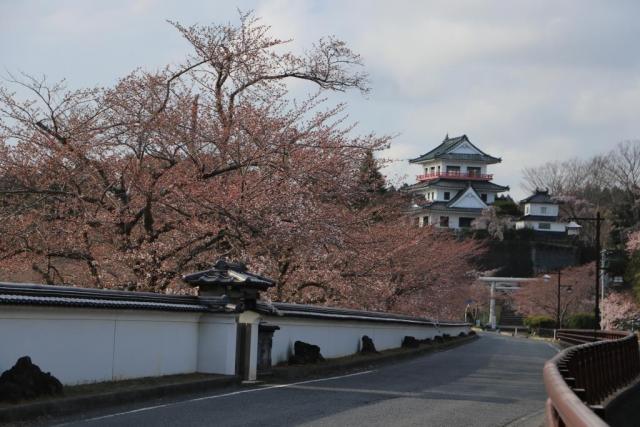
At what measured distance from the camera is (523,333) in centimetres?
8500

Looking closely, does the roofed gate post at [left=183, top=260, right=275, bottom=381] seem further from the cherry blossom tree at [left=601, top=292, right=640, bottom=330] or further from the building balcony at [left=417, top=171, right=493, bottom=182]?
the building balcony at [left=417, top=171, right=493, bottom=182]

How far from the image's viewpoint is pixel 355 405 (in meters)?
11.9

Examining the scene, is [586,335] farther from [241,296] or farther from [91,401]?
[91,401]

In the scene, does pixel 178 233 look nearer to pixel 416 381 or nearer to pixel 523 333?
pixel 416 381

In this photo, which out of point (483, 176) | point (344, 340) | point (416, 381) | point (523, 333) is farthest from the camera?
point (483, 176)

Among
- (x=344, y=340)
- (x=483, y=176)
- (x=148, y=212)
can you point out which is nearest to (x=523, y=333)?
(x=483, y=176)

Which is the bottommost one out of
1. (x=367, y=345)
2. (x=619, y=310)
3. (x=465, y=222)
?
(x=619, y=310)

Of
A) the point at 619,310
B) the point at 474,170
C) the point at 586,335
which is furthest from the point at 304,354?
the point at 474,170

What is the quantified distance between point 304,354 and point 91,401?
778cm

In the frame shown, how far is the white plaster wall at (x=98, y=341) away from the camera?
34.1 feet

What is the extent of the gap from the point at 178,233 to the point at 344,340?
5961 mm

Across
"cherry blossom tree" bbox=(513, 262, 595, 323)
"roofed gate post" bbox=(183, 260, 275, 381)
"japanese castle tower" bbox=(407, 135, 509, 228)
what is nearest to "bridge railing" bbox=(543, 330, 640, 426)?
"roofed gate post" bbox=(183, 260, 275, 381)

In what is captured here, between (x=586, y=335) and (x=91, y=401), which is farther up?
(x=91, y=401)

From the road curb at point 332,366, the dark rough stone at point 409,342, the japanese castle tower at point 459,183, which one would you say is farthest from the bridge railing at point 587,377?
the japanese castle tower at point 459,183
